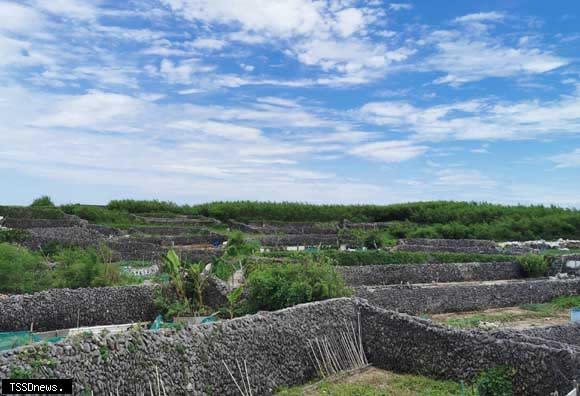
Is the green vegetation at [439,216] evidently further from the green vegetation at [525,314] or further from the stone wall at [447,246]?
the green vegetation at [525,314]

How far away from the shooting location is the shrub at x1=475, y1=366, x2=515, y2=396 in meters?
9.93

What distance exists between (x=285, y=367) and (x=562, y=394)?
4.68 meters

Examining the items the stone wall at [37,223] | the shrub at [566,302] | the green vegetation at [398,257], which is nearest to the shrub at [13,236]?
the stone wall at [37,223]

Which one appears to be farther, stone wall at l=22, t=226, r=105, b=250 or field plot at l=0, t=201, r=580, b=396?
stone wall at l=22, t=226, r=105, b=250

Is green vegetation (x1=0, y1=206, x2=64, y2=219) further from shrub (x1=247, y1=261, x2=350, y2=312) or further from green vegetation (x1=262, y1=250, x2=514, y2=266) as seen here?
shrub (x1=247, y1=261, x2=350, y2=312)

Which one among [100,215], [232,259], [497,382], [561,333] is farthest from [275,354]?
[100,215]

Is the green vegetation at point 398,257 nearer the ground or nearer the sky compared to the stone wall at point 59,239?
nearer the ground

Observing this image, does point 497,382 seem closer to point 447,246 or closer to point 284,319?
point 284,319

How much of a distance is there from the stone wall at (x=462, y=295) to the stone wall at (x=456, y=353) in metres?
5.47

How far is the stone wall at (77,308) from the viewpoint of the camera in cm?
1373

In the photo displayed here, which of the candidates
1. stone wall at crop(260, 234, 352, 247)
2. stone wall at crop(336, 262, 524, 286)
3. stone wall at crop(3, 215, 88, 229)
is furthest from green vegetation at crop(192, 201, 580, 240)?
stone wall at crop(3, 215, 88, 229)

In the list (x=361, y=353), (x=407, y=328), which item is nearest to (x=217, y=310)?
(x=361, y=353)

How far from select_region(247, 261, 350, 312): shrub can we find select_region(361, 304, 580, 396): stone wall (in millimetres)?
1544

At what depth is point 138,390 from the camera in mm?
8602
